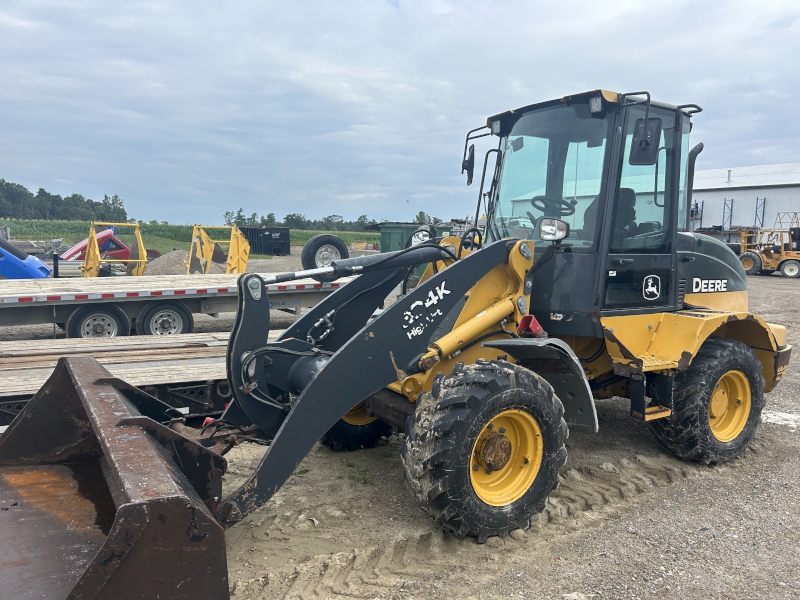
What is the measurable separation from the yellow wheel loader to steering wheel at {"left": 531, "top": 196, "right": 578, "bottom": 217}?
10mm

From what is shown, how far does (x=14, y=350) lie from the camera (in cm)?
660

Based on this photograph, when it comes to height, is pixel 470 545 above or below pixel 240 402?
below

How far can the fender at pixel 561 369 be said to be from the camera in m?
3.88

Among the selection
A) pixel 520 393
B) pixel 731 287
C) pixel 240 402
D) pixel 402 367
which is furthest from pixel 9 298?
pixel 731 287

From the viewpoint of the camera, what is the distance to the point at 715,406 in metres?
5.15

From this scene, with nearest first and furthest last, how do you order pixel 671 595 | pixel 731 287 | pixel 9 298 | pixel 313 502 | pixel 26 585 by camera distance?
pixel 26 585, pixel 671 595, pixel 313 502, pixel 731 287, pixel 9 298

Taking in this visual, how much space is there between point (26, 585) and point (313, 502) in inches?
77.7

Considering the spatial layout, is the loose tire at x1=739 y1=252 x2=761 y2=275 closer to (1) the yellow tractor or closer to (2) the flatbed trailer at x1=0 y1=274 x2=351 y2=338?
(1) the yellow tractor

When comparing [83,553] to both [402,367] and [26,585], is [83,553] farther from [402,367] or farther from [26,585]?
[402,367]

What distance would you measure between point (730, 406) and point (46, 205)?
83.6 meters

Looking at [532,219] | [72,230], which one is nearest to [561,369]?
[532,219]

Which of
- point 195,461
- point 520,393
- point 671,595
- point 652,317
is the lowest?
point 671,595

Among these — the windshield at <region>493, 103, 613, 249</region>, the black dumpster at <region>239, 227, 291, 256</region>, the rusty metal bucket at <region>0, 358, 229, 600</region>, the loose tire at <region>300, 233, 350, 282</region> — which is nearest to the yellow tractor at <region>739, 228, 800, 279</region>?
the loose tire at <region>300, 233, 350, 282</region>

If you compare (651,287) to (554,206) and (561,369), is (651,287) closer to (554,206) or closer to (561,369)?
(554,206)
